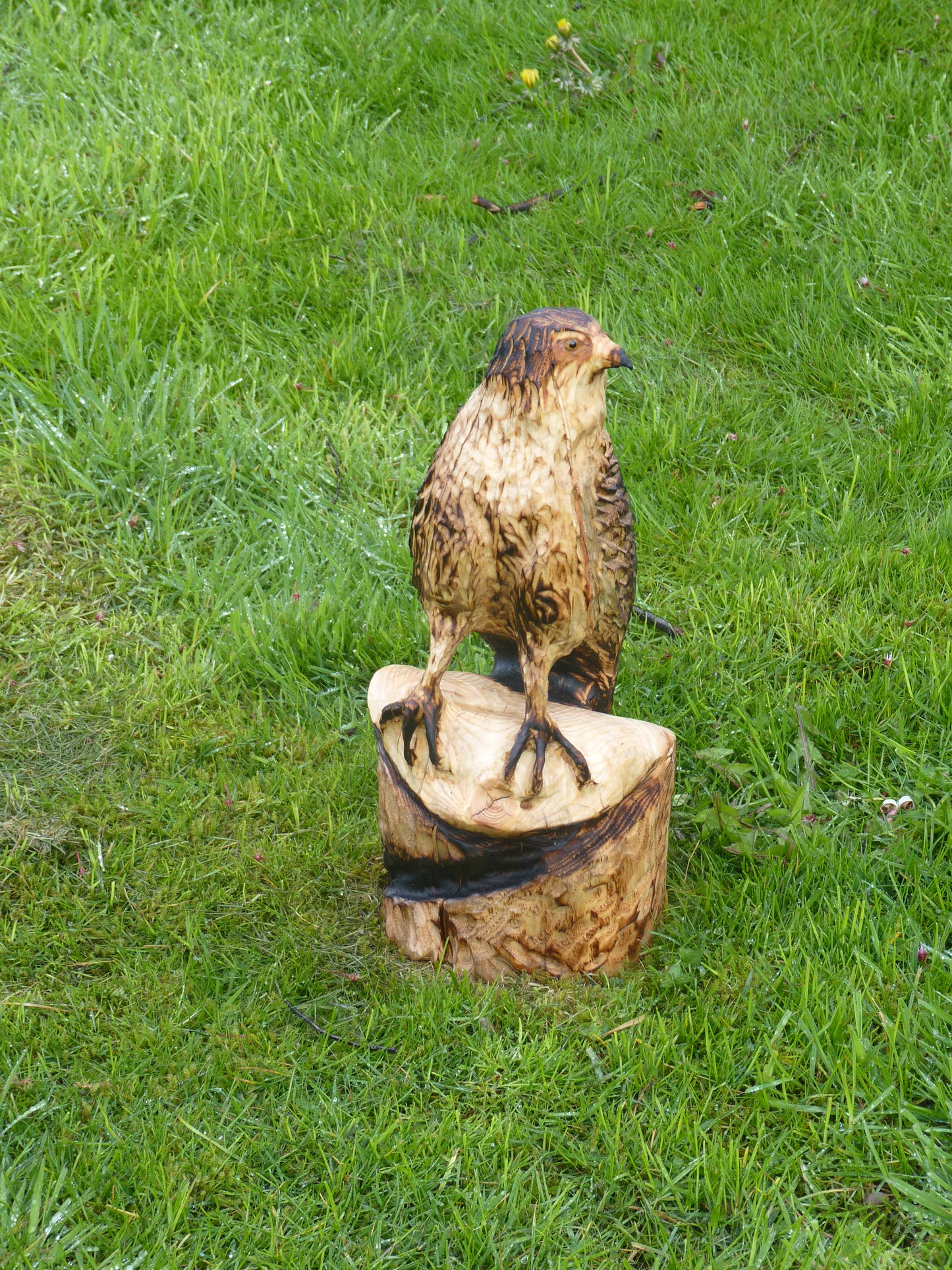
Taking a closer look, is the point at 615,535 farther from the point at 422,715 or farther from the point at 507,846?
the point at 507,846

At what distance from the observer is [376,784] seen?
3.39 meters

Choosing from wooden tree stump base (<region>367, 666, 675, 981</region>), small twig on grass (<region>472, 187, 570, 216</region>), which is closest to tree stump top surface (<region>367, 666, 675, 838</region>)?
wooden tree stump base (<region>367, 666, 675, 981</region>)

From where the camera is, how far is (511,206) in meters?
5.05

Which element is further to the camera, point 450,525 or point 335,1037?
point 335,1037

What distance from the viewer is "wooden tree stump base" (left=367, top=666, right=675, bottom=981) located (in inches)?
103

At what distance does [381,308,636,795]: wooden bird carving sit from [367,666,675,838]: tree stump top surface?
0.11 feet

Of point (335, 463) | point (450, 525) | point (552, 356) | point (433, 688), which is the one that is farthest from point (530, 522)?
point (335, 463)

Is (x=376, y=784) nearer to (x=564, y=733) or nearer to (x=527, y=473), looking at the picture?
(x=564, y=733)

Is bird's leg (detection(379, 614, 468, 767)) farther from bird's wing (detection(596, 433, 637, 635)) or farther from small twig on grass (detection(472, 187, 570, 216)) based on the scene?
small twig on grass (detection(472, 187, 570, 216))

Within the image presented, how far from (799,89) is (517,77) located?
48.8 inches

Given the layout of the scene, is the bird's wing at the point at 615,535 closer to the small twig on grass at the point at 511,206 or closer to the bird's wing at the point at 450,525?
the bird's wing at the point at 450,525

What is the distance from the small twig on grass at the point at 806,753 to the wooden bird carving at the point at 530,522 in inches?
32.7

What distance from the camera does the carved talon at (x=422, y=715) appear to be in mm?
2648

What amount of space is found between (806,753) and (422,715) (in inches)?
45.2
